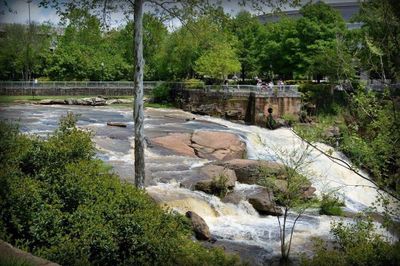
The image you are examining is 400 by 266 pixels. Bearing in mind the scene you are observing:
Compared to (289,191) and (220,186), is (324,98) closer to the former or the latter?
(220,186)

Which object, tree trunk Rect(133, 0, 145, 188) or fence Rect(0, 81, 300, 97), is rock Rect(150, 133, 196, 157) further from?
fence Rect(0, 81, 300, 97)

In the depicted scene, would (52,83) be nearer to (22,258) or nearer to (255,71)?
(255,71)

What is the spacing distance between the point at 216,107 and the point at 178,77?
507 inches

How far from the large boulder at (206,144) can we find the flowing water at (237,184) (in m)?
0.54

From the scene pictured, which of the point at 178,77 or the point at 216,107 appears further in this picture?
the point at 178,77

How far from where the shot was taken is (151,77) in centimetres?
4294

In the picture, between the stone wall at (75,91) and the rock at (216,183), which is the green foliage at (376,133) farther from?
the stone wall at (75,91)

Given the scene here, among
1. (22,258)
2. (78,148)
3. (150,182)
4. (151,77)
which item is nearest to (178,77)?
(151,77)

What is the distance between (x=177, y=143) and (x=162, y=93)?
1734cm

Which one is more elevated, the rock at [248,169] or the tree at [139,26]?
the tree at [139,26]

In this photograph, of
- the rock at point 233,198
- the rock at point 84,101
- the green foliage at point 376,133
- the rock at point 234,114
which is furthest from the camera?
the rock at point 84,101

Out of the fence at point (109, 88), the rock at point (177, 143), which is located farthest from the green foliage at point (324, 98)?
the rock at point (177, 143)

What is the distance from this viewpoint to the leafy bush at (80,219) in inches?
248

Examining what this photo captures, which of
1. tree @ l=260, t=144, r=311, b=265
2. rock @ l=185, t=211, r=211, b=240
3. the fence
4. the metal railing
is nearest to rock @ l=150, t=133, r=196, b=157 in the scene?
tree @ l=260, t=144, r=311, b=265
